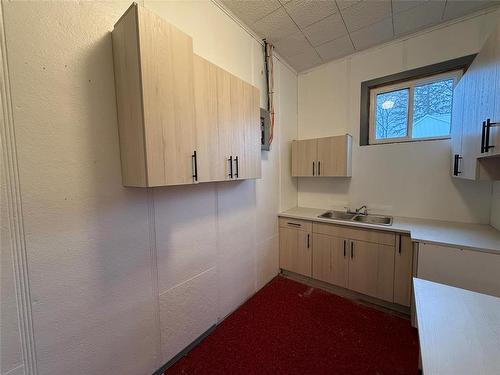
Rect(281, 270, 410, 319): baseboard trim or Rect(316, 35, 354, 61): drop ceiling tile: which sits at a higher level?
Rect(316, 35, 354, 61): drop ceiling tile

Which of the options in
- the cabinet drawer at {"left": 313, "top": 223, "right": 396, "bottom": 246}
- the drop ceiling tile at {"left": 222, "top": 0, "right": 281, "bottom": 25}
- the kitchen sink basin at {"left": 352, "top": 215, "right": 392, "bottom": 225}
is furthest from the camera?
A: the kitchen sink basin at {"left": 352, "top": 215, "right": 392, "bottom": 225}

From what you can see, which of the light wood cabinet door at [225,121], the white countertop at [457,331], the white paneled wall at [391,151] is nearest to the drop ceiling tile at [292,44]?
the white paneled wall at [391,151]

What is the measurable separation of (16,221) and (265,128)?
216 centimetres

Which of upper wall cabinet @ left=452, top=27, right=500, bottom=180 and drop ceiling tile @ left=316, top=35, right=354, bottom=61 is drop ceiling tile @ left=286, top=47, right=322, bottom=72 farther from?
upper wall cabinet @ left=452, top=27, right=500, bottom=180

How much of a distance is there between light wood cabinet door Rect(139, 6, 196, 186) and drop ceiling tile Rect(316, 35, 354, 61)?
204cm

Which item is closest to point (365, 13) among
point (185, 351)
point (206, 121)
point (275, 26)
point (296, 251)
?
point (275, 26)

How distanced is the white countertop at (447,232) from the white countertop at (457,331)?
0.77 m

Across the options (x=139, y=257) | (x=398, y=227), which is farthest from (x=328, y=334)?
(x=139, y=257)

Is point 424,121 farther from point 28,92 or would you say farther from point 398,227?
point 28,92

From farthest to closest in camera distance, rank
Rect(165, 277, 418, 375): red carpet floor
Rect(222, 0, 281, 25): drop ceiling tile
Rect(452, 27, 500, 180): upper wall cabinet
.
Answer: Rect(222, 0, 281, 25): drop ceiling tile, Rect(165, 277, 418, 375): red carpet floor, Rect(452, 27, 500, 180): upper wall cabinet

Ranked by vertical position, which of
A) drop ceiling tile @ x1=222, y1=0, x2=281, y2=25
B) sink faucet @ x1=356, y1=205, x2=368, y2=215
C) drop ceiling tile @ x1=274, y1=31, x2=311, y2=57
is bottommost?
sink faucet @ x1=356, y1=205, x2=368, y2=215

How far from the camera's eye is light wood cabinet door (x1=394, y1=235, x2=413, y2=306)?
196 cm

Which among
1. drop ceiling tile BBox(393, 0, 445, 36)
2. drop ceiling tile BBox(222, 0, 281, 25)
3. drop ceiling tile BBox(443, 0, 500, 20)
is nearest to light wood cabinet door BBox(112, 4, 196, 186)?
drop ceiling tile BBox(222, 0, 281, 25)

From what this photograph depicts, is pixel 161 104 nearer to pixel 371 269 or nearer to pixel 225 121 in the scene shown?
pixel 225 121
